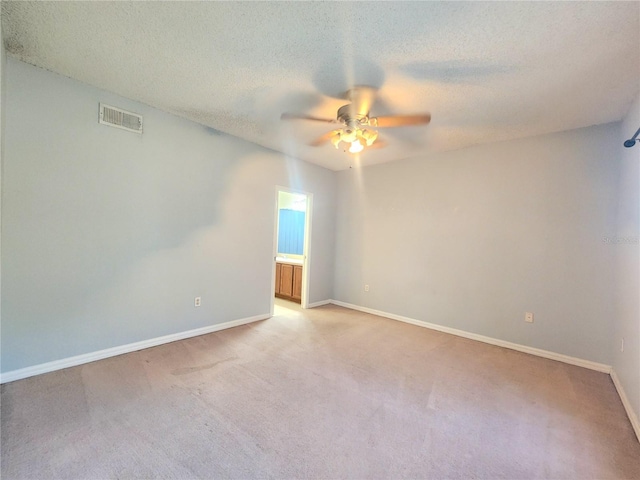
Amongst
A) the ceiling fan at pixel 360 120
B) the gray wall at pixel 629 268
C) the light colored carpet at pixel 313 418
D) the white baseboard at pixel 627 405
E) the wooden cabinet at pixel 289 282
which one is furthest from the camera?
the wooden cabinet at pixel 289 282

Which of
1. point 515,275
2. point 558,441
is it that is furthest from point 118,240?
point 515,275

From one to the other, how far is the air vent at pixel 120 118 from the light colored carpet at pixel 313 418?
2.25m

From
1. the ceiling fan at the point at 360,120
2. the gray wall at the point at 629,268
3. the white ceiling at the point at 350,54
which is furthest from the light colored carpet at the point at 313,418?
the white ceiling at the point at 350,54

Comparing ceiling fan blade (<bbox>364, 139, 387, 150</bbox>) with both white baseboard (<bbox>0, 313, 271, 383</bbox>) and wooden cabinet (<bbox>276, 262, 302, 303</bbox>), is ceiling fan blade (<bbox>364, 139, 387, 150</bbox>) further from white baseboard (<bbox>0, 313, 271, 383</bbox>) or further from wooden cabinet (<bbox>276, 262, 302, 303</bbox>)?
white baseboard (<bbox>0, 313, 271, 383</bbox>)

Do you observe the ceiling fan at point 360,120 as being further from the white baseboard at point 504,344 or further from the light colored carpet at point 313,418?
the white baseboard at point 504,344

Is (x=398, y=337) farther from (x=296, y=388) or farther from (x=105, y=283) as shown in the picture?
(x=105, y=283)

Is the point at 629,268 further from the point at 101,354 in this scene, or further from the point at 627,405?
the point at 101,354

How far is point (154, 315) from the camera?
9.61 feet

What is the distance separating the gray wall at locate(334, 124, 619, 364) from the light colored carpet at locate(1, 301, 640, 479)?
1.99 feet

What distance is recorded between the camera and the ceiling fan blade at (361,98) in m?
2.28

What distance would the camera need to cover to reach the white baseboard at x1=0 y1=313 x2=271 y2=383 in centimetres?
219

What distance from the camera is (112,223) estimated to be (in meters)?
2.61

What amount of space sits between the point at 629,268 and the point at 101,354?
4.73 metres

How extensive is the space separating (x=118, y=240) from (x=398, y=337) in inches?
132
